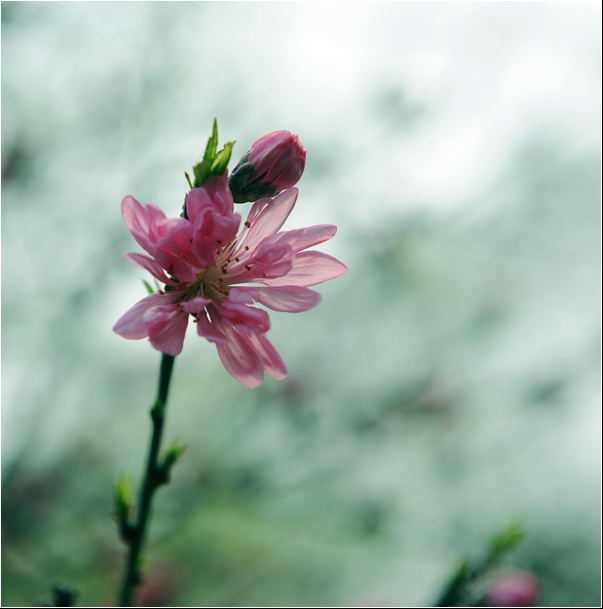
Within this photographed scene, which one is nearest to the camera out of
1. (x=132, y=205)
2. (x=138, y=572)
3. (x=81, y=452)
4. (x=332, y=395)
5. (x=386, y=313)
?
(x=132, y=205)

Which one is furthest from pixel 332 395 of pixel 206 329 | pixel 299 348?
pixel 206 329

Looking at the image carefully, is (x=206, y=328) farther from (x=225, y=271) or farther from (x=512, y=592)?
(x=512, y=592)

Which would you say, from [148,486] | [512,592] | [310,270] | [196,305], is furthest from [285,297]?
[512,592]

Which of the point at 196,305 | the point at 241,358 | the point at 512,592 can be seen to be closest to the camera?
the point at 196,305

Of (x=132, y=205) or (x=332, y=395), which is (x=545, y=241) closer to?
(x=332, y=395)

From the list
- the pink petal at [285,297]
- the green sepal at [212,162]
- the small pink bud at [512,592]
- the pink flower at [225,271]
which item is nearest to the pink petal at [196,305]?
the pink flower at [225,271]

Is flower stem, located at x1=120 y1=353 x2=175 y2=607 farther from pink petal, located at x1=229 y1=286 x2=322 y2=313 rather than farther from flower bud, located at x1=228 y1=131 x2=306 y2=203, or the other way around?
flower bud, located at x1=228 y1=131 x2=306 y2=203

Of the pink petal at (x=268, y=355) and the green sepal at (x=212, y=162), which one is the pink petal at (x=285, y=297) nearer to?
the pink petal at (x=268, y=355)
